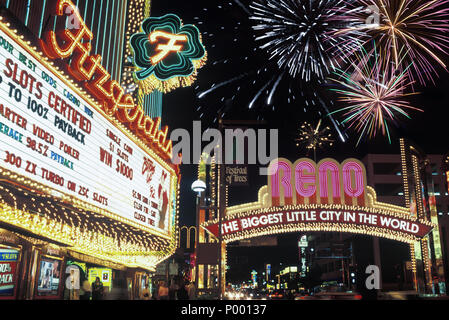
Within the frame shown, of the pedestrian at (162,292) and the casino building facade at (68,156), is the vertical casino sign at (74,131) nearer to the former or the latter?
the casino building facade at (68,156)

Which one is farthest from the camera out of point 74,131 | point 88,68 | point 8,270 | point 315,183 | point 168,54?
point 315,183

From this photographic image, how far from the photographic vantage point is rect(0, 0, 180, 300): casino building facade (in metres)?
10.2

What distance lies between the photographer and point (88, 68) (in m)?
13.3

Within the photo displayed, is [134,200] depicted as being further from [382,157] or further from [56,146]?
[382,157]

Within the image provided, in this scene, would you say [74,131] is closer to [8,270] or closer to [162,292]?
[8,270]

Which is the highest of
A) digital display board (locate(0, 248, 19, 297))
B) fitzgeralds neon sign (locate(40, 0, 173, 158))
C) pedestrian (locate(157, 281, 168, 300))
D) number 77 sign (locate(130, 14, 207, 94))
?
number 77 sign (locate(130, 14, 207, 94))

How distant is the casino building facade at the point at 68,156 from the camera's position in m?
10.2

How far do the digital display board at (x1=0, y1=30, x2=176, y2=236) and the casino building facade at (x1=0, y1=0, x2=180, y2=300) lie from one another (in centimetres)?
3

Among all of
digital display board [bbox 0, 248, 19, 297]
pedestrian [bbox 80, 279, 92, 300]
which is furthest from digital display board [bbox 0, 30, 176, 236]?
digital display board [bbox 0, 248, 19, 297]

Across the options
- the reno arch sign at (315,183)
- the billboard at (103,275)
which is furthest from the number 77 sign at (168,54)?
the billboard at (103,275)

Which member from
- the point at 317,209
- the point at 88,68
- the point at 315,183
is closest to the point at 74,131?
the point at 88,68

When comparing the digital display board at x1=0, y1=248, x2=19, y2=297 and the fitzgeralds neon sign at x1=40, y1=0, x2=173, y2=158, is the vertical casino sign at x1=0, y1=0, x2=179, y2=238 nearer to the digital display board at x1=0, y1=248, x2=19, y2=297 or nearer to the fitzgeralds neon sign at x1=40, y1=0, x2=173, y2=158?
the fitzgeralds neon sign at x1=40, y1=0, x2=173, y2=158

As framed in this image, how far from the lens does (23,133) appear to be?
10.1 meters

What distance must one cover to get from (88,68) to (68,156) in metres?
3.01
